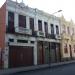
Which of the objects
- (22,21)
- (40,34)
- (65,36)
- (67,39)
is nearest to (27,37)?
(22,21)

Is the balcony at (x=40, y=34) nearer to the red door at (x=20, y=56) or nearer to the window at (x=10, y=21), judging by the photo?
the red door at (x=20, y=56)

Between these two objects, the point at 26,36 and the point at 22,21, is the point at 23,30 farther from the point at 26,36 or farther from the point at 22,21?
the point at 22,21

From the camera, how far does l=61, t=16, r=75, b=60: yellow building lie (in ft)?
114

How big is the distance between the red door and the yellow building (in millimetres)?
9861

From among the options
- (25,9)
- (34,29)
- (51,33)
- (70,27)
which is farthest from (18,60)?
(70,27)

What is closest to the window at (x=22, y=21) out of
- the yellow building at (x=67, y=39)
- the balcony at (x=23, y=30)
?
the balcony at (x=23, y=30)

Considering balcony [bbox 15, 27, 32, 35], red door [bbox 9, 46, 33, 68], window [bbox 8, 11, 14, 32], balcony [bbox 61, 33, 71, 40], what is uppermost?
window [bbox 8, 11, 14, 32]

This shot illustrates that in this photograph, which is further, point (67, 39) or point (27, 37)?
point (67, 39)

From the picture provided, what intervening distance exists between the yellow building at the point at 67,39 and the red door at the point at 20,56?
388 inches

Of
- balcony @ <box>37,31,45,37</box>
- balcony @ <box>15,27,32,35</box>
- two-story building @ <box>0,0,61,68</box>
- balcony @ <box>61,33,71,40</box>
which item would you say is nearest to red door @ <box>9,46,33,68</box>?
two-story building @ <box>0,0,61,68</box>

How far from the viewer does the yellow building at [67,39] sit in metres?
34.6

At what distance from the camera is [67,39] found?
1423 inches

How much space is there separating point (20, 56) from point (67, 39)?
14768 mm

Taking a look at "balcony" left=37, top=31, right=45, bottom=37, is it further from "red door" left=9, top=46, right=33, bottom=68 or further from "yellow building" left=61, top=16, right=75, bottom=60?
"yellow building" left=61, top=16, right=75, bottom=60
